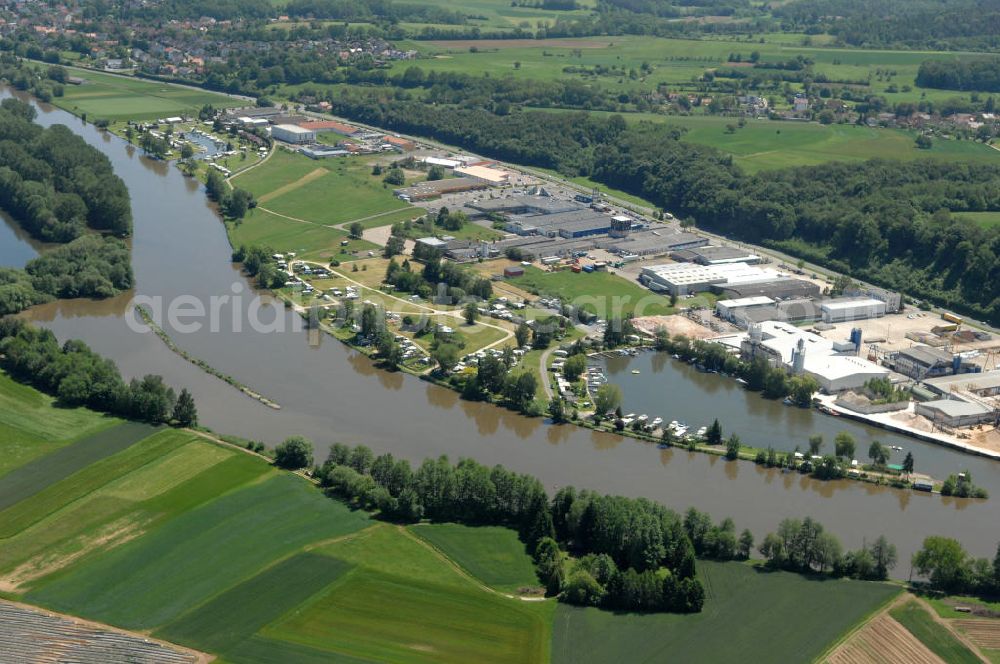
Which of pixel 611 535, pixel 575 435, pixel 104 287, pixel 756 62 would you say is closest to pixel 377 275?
pixel 104 287

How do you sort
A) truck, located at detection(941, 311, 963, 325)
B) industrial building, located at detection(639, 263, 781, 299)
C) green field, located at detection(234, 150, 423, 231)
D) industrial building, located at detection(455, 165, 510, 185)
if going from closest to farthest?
truck, located at detection(941, 311, 963, 325)
industrial building, located at detection(639, 263, 781, 299)
green field, located at detection(234, 150, 423, 231)
industrial building, located at detection(455, 165, 510, 185)

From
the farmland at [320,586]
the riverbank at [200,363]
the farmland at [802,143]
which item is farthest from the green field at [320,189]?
the farmland at [320,586]

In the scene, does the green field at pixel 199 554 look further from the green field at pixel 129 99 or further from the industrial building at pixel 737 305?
the green field at pixel 129 99

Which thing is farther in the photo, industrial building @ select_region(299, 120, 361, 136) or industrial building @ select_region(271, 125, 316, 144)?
industrial building @ select_region(299, 120, 361, 136)

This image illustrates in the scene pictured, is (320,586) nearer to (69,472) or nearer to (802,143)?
(69,472)

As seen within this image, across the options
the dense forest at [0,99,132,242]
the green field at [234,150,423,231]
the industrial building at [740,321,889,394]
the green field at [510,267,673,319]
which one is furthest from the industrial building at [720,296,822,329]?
the dense forest at [0,99,132,242]

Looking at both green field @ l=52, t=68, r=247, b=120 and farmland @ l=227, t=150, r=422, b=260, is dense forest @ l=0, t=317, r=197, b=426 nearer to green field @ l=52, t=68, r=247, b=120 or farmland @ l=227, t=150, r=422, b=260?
farmland @ l=227, t=150, r=422, b=260
